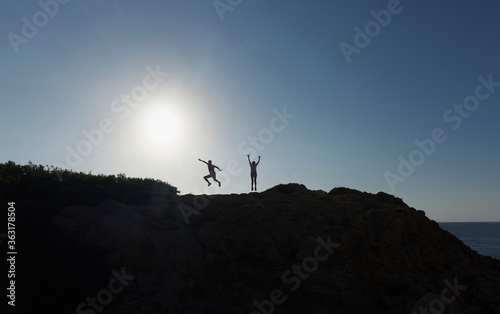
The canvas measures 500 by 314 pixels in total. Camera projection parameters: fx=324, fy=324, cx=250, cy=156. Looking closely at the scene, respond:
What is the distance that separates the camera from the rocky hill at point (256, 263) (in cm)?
1245

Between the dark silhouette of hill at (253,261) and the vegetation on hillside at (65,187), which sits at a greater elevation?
the vegetation on hillside at (65,187)

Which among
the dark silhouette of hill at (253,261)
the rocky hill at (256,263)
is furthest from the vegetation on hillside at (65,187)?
the rocky hill at (256,263)

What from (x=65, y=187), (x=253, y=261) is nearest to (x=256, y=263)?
(x=253, y=261)

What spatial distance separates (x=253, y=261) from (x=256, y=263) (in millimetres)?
174

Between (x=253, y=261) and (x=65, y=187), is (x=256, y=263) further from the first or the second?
(x=65, y=187)

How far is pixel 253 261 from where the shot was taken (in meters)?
14.3

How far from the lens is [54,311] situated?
1144cm

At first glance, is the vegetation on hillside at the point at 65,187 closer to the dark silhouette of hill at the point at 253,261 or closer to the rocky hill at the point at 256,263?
the dark silhouette of hill at the point at 253,261

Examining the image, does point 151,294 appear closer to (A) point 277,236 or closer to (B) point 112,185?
(A) point 277,236

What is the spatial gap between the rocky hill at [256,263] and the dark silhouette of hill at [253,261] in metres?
0.04

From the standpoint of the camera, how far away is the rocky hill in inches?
490

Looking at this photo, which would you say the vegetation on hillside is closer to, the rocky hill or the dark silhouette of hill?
the dark silhouette of hill

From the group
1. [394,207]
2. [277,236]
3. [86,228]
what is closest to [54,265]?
[86,228]

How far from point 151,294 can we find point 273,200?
7900 millimetres
